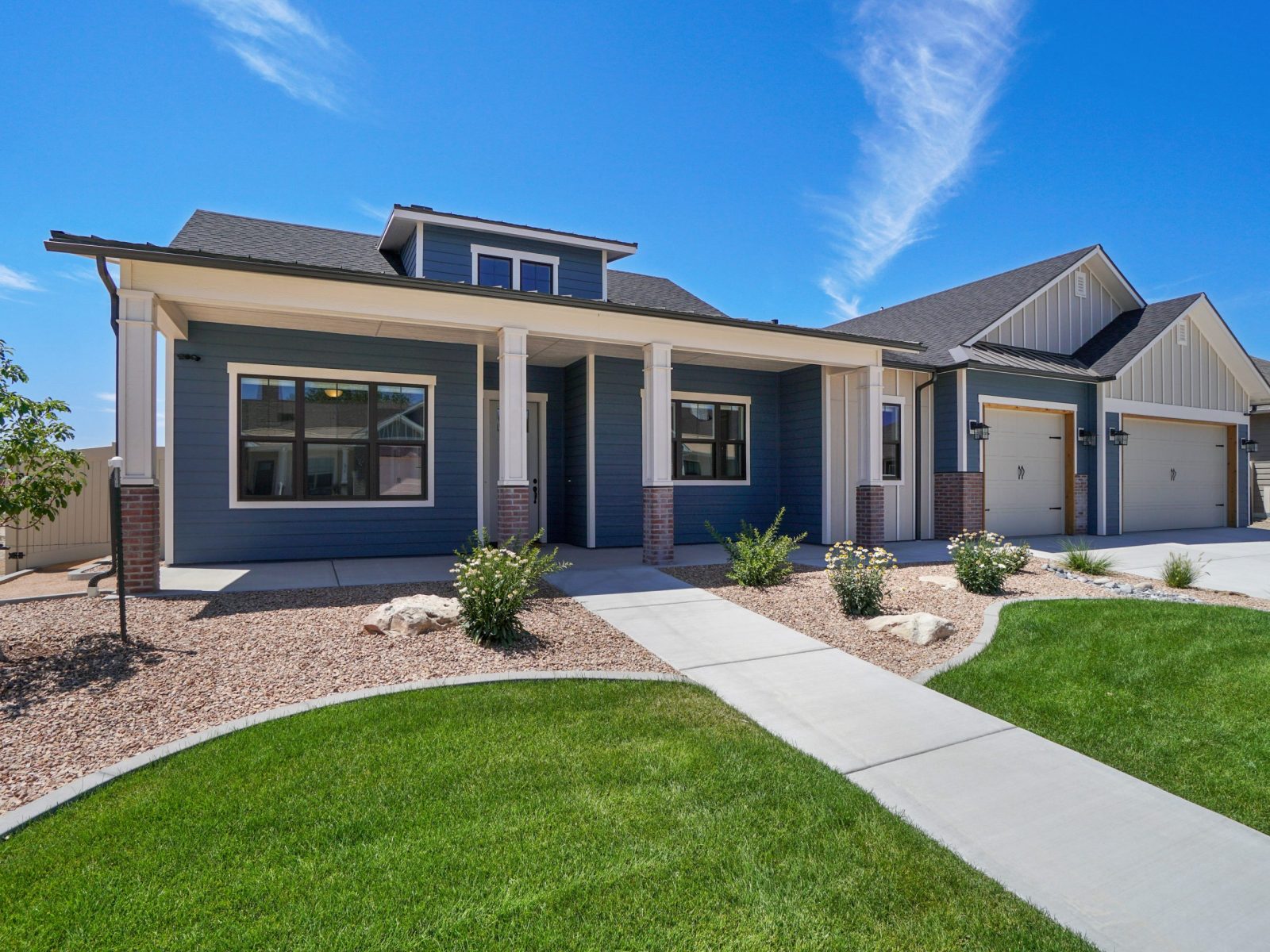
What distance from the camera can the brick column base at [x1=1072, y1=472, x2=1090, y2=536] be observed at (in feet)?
44.6

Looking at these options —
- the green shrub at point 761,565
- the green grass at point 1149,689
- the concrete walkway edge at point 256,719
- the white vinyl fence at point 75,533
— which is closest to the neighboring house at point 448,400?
the green shrub at point 761,565

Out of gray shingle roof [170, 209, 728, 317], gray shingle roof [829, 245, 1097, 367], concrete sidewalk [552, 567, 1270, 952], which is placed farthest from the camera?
gray shingle roof [829, 245, 1097, 367]

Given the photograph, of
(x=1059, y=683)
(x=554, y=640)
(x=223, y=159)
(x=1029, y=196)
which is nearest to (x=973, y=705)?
(x=1059, y=683)

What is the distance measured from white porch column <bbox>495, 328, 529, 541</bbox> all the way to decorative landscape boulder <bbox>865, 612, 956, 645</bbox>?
4.26 m

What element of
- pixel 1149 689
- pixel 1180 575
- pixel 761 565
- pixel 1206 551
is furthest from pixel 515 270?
pixel 1206 551

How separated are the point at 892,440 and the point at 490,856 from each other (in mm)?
11577

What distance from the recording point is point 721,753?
3.31m

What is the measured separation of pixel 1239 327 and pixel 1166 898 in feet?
62.2

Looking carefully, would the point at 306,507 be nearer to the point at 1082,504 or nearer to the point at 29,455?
the point at 29,455

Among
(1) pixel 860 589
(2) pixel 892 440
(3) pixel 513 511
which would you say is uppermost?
(2) pixel 892 440

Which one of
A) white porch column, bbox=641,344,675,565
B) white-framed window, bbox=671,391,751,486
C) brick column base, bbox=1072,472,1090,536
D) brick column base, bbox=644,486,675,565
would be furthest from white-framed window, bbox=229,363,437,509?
brick column base, bbox=1072,472,1090,536

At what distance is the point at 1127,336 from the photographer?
1452 cm

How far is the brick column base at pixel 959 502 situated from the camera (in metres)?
12.1

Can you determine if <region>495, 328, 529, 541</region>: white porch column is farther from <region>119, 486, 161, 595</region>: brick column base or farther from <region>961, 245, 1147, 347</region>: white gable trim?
<region>961, 245, 1147, 347</region>: white gable trim
